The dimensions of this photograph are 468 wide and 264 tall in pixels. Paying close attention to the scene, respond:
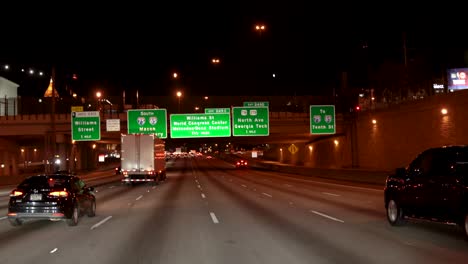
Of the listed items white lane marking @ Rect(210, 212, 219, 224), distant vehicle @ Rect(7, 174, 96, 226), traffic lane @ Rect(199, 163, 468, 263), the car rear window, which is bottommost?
white lane marking @ Rect(210, 212, 219, 224)

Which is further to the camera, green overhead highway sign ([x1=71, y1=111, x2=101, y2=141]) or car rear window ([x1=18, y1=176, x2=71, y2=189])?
green overhead highway sign ([x1=71, y1=111, x2=101, y2=141])

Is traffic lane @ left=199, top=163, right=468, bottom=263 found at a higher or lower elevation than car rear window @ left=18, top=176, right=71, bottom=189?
lower

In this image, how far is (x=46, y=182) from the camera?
48.8 ft

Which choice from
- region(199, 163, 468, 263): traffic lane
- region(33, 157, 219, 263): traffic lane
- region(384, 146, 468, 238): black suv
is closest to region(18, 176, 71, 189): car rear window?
region(33, 157, 219, 263): traffic lane

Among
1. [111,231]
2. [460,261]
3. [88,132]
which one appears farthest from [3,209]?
[88,132]

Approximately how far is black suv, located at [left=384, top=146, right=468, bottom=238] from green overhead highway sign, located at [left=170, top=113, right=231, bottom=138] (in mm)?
33130

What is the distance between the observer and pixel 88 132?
45.8 metres

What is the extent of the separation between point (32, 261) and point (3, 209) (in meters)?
13.1

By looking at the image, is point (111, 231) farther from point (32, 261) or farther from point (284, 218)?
point (284, 218)

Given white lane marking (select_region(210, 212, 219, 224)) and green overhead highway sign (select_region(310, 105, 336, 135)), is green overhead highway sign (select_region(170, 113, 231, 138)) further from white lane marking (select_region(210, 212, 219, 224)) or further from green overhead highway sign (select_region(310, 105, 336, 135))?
white lane marking (select_region(210, 212, 219, 224))

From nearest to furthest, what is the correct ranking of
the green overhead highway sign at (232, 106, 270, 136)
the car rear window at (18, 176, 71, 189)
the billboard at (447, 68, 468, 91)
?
the car rear window at (18, 176, 71, 189) → the green overhead highway sign at (232, 106, 270, 136) → the billboard at (447, 68, 468, 91)

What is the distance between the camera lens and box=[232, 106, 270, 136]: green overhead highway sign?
4653cm

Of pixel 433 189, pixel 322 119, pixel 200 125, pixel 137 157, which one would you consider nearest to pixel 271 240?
pixel 433 189

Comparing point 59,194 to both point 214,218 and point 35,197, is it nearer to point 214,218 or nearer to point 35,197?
point 35,197
